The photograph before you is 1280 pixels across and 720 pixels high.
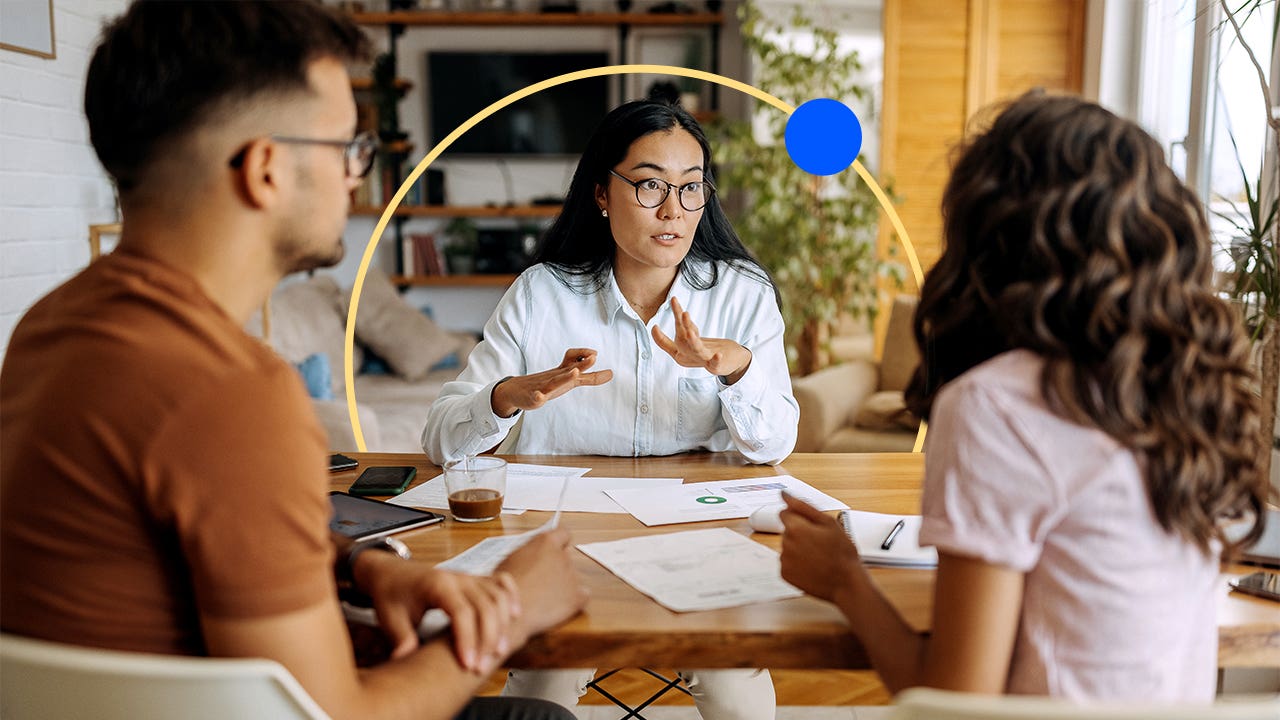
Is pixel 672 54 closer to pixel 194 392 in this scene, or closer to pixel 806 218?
pixel 806 218

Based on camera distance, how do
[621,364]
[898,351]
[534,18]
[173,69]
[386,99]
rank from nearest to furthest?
[173,69]
[621,364]
[898,351]
[386,99]
[534,18]

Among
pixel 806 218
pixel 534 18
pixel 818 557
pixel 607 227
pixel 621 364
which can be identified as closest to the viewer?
pixel 818 557

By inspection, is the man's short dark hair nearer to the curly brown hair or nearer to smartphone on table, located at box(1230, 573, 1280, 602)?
the curly brown hair

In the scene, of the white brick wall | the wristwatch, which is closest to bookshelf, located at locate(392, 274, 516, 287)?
the white brick wall

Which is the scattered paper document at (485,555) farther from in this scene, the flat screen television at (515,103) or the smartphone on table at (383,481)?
the flat screen television at (515,103)

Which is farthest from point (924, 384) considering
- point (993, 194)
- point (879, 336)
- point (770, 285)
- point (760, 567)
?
point (879, 336)

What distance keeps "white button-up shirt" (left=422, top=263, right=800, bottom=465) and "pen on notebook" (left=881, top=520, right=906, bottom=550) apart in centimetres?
49

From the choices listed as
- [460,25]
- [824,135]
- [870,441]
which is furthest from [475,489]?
[460,25]

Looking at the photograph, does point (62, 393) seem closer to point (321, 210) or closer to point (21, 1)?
point (321, 210)

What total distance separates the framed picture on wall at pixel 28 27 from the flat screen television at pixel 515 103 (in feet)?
9.52

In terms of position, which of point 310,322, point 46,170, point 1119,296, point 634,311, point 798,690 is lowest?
point 798,690

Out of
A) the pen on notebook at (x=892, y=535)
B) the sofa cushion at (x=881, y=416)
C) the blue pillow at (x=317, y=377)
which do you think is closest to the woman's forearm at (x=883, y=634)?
the pen on notebook at (x=892, y=535)

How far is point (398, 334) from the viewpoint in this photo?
5.36 m

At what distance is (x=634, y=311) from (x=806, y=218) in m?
2.94
